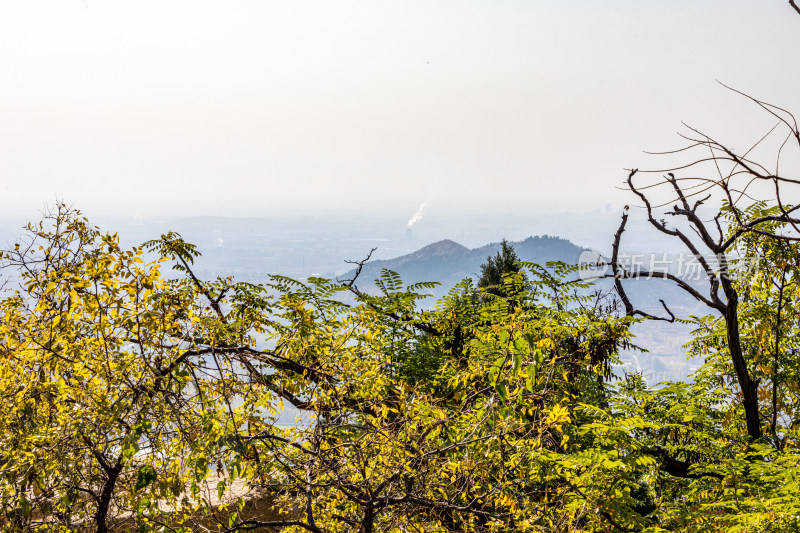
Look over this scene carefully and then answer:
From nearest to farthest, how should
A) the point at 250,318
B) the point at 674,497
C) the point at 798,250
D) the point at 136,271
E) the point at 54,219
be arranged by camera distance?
the point at 136,271 → the point at 54,219 → the point at 250,318 → the point at 674,497 → the point at 798,250

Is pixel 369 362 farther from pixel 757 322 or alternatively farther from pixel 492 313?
pixel 757 322

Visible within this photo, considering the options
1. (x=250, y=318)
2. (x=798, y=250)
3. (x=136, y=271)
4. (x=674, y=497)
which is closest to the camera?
(x=136, y=271)

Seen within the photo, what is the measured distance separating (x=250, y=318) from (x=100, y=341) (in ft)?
5.80

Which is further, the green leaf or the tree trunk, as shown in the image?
the tree trunk

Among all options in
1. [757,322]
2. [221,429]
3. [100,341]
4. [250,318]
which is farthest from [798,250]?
[100,341]

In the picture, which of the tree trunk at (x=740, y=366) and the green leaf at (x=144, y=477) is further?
the tree trunk at (x=740, y=366)

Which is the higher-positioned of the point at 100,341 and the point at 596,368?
the point at 100,341

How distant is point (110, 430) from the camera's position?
3707 millimetres

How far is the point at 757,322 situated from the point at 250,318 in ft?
23.6

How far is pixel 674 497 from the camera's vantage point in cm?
651

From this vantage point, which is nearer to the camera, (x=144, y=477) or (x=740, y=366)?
(x=144, y=477)

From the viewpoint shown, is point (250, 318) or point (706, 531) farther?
point (250, 318)

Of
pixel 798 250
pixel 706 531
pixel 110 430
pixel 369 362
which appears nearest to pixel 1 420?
pixel 110 430

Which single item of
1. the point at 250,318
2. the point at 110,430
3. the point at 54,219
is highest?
the point at 54,219
